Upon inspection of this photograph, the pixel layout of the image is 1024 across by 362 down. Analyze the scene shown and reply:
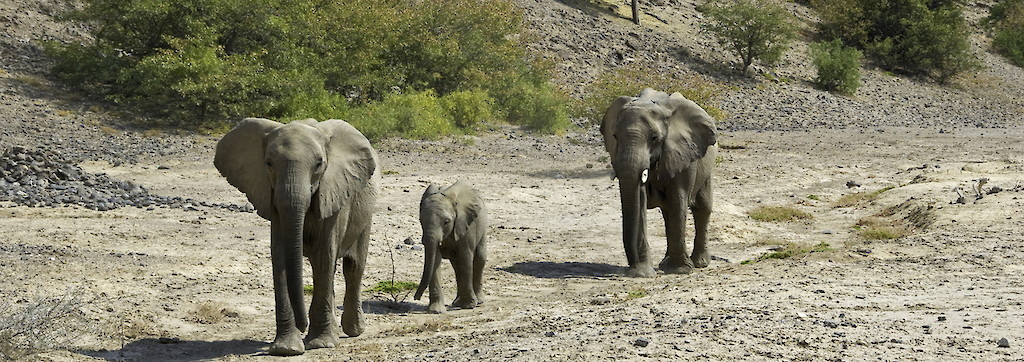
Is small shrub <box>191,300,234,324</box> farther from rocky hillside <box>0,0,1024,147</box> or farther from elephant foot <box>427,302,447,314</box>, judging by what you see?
rocky hillside <box>0,0,1024,147</box>

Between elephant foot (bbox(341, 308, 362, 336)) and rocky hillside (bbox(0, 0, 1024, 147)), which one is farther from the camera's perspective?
rocky hillside (bbox(0, 0, 1024, 147))

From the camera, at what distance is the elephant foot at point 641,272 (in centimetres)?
1644

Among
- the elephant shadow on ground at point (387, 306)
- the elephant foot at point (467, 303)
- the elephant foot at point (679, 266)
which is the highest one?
the elephant shadow on ground at point (387, 306)

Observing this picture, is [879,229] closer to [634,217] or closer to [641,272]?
[641,272]

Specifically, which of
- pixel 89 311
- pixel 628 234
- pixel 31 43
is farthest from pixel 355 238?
pixel 31 43

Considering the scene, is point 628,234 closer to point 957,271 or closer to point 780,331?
point 957,271

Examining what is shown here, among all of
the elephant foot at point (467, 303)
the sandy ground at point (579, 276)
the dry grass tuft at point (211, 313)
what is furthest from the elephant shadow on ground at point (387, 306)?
the dry grass tuft at point (211, 313)

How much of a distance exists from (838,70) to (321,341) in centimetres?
4701

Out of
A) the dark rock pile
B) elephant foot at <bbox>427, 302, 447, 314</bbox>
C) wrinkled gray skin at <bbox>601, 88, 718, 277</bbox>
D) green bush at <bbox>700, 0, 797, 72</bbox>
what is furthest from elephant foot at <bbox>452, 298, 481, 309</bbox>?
green bush at <bbox>700, 0, 797, 72</bbox>

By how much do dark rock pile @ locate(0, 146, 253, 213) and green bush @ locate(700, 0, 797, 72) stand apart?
38017mm

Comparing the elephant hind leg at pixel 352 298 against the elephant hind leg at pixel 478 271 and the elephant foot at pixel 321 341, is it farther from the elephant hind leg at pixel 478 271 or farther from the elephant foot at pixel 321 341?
the elephant hind leg at pixel 478 271

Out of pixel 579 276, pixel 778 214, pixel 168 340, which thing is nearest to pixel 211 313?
pixel 168 340

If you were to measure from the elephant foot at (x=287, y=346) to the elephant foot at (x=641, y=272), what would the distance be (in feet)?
20.9

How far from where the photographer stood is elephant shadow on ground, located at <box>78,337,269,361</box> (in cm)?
1131
